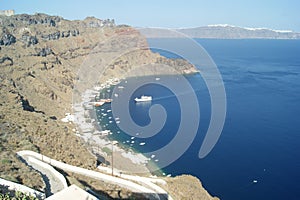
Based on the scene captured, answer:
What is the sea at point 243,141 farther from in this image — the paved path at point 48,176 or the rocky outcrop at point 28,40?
the rocky outcrop at point 28,40

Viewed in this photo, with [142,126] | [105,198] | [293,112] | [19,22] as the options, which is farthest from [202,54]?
[105,198]

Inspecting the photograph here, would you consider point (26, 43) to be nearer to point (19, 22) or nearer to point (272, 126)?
point (19, 22)

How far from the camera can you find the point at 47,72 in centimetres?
5378

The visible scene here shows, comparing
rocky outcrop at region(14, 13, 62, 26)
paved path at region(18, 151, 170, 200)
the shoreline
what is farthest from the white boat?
rocky outcrop at region(14, 13, 62, 26)

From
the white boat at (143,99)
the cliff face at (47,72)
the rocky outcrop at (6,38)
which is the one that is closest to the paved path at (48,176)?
the cliff face at (47,72)

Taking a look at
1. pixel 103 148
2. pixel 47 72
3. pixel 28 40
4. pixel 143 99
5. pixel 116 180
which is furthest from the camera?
pixel 28 40

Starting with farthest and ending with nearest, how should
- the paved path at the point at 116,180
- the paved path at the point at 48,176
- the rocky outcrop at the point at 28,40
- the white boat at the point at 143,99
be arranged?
1. the rocky outcrop at the point at 28,40
2. the white boat at the point at 143,99
3. the paved path at the point at 116,180
4. the paved path at the point at 48,176

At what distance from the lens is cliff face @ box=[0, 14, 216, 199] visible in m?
20.2

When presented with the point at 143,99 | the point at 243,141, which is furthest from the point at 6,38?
the point at 243,141

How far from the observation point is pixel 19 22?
2729 inches

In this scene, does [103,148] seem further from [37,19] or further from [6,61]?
[37,19]

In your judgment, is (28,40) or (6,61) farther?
(28,40)

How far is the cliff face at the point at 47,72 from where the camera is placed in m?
20.2

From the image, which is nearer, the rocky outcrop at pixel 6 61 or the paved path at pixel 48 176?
the paved path at pixel 48 176
